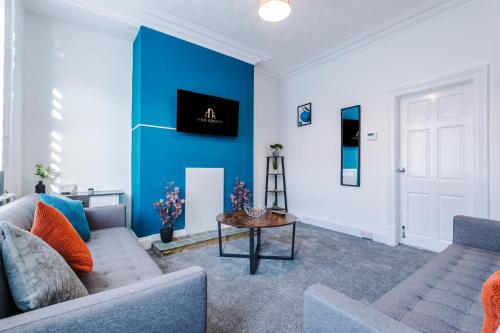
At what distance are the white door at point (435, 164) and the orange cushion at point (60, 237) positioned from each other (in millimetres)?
3650

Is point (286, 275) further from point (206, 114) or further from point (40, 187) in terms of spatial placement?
point (40, 187)

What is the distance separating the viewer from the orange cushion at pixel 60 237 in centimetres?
122

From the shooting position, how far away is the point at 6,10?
88.0 inches

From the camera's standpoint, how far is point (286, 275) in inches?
89.7

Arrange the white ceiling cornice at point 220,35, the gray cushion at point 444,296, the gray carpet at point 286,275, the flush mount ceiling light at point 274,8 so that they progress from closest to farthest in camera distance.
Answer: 1. the gray cushion at point 444,296
2. the gray carpet at point 286,275
3. the flush mount ceiling light at point 274,8
4. the white ceiling cornice at point 220,35

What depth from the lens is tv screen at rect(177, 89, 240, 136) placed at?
11.1ft

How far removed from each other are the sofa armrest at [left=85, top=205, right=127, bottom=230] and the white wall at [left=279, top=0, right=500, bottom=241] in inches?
124

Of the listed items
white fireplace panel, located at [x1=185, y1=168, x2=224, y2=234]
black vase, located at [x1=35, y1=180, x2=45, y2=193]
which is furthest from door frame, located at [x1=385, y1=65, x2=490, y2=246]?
black vase, located at [x1=35, y1=180, x2=45, y2=193]

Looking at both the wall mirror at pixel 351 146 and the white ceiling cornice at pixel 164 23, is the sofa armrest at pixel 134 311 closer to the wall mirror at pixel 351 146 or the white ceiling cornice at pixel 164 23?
the wall mirror at pixel 351 146

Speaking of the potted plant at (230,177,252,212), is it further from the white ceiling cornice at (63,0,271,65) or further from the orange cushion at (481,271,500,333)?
the orange cushion at (481,271,500,333)

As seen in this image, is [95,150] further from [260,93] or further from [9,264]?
[260,93]

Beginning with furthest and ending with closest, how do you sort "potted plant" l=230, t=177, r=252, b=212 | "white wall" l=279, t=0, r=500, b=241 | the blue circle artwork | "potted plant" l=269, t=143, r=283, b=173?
"potted plant" l=269, t=143, r=283, b=173
the blue circle artwork
"potted plant" l=230, t=177, r=252, b=212
"white wall" l=279, t=0, r=500, b=241

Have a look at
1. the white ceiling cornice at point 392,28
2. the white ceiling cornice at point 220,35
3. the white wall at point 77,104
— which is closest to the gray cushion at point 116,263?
the white wall at point 77,104

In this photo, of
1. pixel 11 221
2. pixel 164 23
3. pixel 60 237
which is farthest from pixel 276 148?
pixel 11 221
